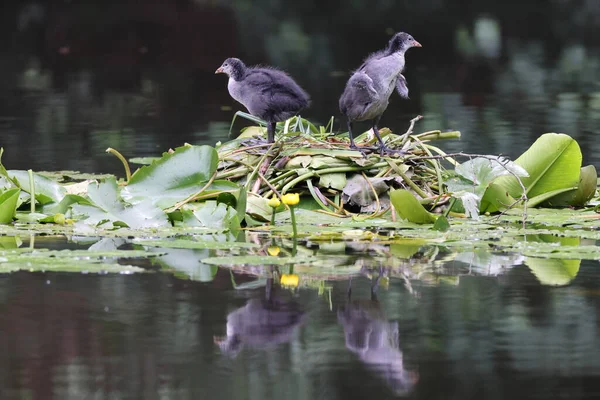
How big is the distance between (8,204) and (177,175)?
0.98m

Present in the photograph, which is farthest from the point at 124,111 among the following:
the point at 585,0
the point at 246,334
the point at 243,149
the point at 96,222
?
the point at 585,0

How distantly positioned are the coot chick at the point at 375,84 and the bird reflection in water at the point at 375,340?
2331mm

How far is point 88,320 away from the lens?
4734 millimetres

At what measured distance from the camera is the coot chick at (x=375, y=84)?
7.34 meters

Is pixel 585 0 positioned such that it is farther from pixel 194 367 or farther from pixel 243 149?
pixel 194 367

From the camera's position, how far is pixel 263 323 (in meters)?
4.69

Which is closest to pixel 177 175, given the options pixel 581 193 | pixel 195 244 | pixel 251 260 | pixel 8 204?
pixel 8 204

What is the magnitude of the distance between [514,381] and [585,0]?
2453 cm

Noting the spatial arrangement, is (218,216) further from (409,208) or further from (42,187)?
(42,187)

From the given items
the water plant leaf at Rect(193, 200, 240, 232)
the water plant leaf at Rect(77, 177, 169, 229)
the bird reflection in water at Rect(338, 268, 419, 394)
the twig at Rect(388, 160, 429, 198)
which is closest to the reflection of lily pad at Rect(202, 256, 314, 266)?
the bird reflection in water at Rect(338, 268, 419, 394)

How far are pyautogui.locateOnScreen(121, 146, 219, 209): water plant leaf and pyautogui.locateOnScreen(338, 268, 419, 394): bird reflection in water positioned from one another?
213cm

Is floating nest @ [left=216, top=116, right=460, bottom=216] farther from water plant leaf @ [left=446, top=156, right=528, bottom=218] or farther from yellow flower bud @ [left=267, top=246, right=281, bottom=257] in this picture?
yellow flower bud @ [left=267, top=246, right=281, bottom=257]

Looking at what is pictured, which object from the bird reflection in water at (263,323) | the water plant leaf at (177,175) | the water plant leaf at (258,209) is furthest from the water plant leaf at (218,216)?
the bird reflection in water at (263,323)

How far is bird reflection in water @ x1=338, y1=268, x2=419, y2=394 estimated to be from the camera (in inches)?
158
